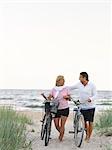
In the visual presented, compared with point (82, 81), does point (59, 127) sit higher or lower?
lower

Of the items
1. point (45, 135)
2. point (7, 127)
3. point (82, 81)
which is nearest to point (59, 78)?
point (82, 81)

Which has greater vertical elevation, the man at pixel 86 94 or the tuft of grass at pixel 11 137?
the man at pixel 86 94

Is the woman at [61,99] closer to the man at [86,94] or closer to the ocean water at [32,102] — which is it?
the man at [86,94]

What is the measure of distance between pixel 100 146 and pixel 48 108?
58.0 inches

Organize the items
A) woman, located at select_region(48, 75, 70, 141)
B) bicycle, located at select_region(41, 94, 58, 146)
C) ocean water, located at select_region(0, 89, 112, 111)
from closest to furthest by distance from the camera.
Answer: bicycle, located at select_region(41, 94, 58, 146)
woman, located at select_region(48, 75, 70, 141)
ocean water, located at select_region(0, 89, 112, 111)

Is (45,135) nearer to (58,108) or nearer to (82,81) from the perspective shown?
(58,108)

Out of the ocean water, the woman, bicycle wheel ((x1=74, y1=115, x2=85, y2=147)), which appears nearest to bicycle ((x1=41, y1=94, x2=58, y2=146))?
the woman

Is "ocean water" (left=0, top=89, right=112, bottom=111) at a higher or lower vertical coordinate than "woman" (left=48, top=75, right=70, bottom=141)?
higher

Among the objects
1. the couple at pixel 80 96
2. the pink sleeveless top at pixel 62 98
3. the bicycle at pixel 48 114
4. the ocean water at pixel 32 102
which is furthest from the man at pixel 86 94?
the ocean water at pixel 32 102

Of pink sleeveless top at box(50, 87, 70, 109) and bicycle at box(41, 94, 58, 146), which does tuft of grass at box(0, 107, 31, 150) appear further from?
pink sleeveless top at box(50, 87, 70, 109)

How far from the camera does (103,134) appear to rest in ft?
41.8

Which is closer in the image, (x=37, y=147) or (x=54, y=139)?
(x=37, y=147)

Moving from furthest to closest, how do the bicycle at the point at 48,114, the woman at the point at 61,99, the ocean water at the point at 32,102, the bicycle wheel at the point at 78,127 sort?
the ocean water at the point at 32,102 → the woman at the point at 61,99 → the bicycle at the point at 48,114 → the bicycle wheel at the point at 78,127

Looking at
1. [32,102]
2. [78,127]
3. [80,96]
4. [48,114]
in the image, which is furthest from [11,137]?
[32,102]
